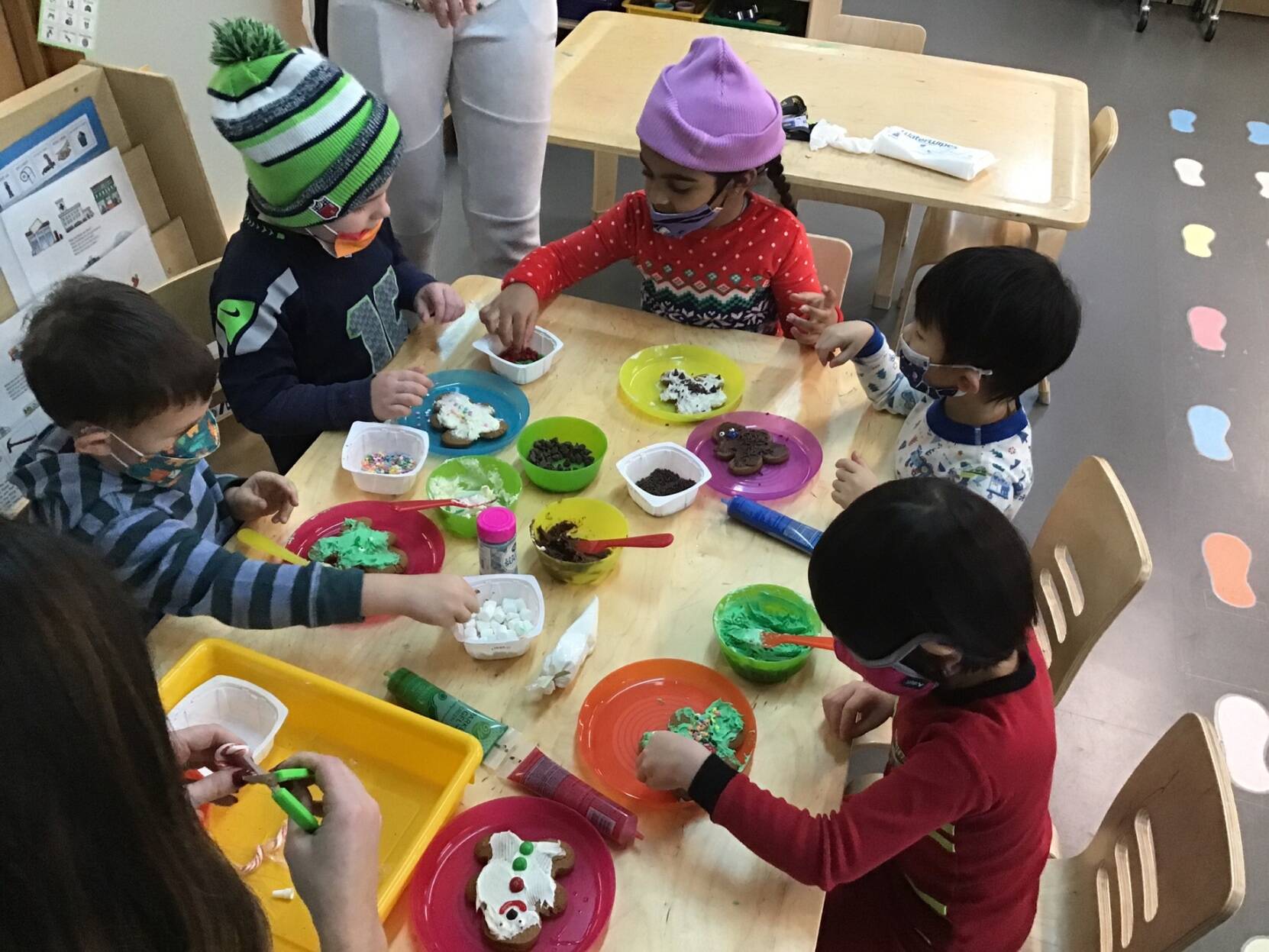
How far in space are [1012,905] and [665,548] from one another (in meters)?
0.66

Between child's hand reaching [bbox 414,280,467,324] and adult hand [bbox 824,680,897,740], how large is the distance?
1.05 metres

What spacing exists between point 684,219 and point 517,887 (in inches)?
51.0

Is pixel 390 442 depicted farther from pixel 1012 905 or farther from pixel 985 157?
pixel 985 157

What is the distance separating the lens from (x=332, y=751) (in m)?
1.13

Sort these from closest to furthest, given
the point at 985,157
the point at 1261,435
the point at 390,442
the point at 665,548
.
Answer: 1. the point at 665,548
2. the point at 390,442
3. the point at 985,157
4. the point at 1261,435

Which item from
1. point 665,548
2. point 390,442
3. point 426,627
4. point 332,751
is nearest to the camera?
point 332,751

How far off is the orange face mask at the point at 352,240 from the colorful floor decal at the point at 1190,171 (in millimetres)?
4159

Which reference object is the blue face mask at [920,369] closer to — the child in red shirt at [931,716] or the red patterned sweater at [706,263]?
the red patterned sweater at [706,263]

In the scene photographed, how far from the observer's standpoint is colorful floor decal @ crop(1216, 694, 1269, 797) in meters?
2.13

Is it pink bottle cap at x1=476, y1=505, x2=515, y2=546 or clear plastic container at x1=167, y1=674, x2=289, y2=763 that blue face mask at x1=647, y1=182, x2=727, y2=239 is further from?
clear plastic container at x1=167, y1=674, x2=289, y2=763

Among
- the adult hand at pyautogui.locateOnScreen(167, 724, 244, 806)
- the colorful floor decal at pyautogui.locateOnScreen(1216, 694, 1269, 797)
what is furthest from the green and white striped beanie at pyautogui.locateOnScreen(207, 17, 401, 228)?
the colorful floor decal at pyautogui.locateOnScreen(1216, 694, 1269, 797)

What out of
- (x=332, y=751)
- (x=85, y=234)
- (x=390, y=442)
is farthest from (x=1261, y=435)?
(x=85, y=234)

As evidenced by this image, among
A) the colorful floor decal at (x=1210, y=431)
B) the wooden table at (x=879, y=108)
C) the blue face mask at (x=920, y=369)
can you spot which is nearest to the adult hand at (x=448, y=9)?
the wooden table at (x=879, y=108)

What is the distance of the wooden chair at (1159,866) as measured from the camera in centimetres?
100
